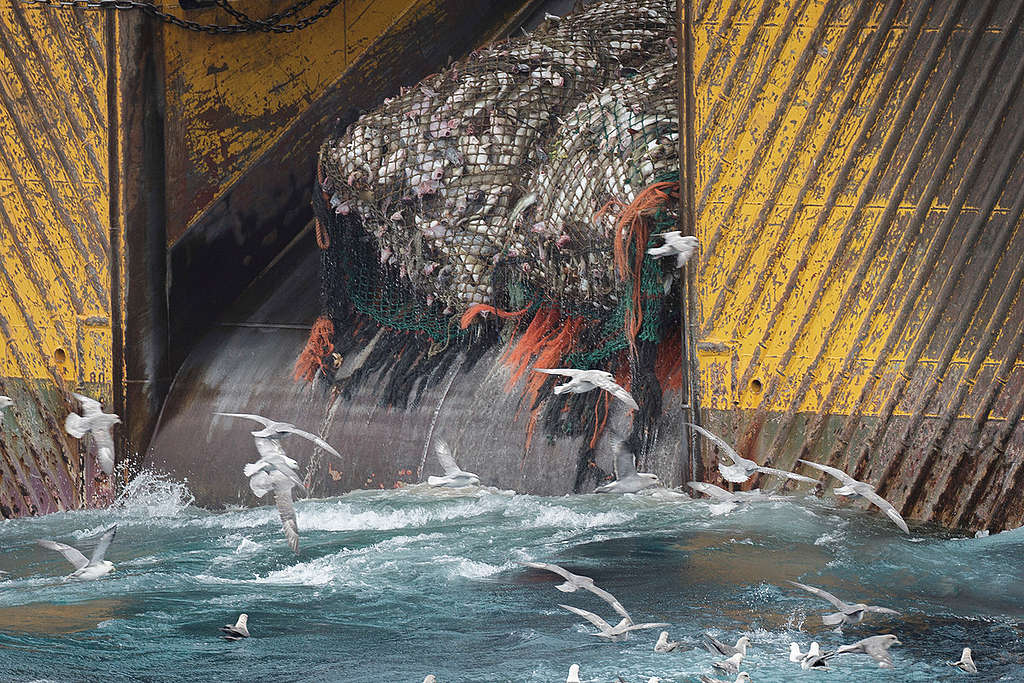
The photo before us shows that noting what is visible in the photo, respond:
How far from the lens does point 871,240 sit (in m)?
7.16

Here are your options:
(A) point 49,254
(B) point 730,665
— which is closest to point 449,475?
(B) point 730,665

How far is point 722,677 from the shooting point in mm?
5062

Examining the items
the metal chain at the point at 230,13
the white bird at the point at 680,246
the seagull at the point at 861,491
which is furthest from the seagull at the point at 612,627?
the metal chain at the point at 230,13

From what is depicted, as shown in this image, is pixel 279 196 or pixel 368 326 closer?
pixel 368 326

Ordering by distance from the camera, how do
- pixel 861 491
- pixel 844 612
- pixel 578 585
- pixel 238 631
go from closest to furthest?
pixel 844 612, pixel 238 631, pixel 578 585, pixel 861 491

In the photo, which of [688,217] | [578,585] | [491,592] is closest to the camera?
[578,585]

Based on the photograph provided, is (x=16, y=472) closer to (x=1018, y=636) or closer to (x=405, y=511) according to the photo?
(x=405, y=511)

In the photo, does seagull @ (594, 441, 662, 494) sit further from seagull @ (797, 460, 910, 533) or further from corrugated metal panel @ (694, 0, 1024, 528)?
seagull @ (797, 460, 910, 533)

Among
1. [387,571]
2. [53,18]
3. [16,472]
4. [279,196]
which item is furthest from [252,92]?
[387,571]

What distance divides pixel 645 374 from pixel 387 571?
2.10 metres

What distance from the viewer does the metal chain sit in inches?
357

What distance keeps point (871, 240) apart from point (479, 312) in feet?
9.03

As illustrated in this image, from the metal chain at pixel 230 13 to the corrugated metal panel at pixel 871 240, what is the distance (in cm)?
392

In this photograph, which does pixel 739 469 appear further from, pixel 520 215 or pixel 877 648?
pixel 520 215
